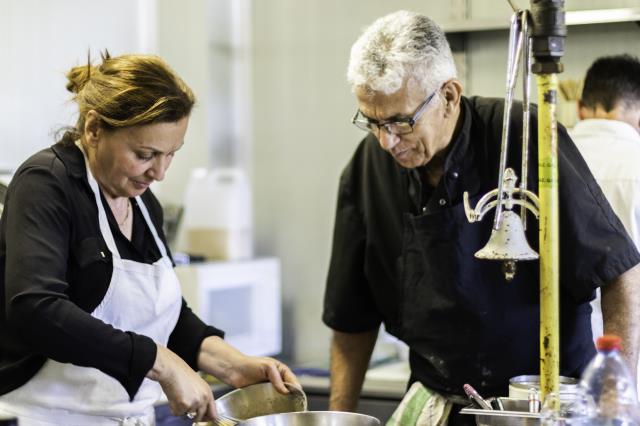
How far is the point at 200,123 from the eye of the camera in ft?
13.4

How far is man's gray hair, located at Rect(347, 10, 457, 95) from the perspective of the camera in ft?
5.99

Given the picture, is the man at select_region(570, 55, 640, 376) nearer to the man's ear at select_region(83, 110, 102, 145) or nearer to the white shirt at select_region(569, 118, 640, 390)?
the white shirt at select_region(569, 118, 640, 390)

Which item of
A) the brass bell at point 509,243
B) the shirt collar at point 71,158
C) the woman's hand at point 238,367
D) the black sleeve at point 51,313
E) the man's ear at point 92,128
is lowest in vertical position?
the woman's hand at point 238,367

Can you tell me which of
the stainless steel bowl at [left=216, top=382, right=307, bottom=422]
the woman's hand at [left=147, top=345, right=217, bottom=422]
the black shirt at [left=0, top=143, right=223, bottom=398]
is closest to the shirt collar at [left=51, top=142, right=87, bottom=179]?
the black shirt at [left=0, top=143, right=223, bottom=398]

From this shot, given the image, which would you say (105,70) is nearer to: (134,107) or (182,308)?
(134,107)

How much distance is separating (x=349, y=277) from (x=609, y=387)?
993mm

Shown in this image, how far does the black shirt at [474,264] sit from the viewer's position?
1.83m

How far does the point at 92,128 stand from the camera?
1.82 metres

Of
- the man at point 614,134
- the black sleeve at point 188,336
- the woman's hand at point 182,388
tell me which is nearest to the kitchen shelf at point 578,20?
the man at point 614,134

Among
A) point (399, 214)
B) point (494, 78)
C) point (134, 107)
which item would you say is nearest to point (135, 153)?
point (134, 107)

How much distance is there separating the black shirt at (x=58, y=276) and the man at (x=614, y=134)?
1401 mm

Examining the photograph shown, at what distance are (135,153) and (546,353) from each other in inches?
33.2

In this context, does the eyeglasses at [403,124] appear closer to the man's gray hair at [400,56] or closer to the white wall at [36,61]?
the man's gray hair at [400,56]

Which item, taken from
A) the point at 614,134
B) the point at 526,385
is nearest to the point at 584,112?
the point at 614,134
